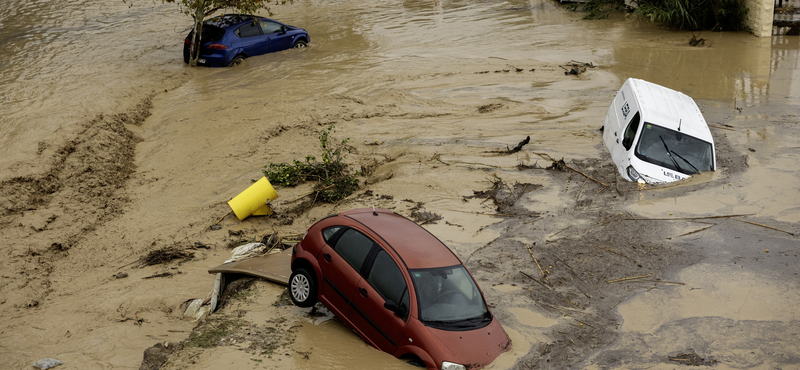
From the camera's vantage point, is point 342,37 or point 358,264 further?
point 342,37

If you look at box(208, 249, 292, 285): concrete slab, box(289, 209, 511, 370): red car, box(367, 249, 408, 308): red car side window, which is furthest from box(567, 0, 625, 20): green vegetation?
box(367, 249, 408, 308): red car side window

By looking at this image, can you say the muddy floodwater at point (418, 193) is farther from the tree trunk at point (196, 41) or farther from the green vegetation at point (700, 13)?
the green vegetation at point (700, 13)

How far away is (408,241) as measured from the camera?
6207mm

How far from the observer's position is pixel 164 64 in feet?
58.6

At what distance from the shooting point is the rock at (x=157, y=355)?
19.2ft

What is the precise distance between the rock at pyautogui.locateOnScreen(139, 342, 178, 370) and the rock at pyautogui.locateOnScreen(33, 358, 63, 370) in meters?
0.87

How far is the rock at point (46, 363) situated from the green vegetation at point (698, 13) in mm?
20874

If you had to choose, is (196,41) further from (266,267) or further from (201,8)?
(266,267)

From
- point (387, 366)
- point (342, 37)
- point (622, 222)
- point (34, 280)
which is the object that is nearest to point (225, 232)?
point (34, 280)

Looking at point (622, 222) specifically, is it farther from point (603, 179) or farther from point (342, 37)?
point (342, 37)

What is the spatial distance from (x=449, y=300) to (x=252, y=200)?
15.1 feet

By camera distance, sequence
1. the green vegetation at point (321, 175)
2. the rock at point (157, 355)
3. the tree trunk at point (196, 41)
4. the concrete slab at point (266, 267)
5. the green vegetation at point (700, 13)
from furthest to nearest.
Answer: the green vegetation at point (700, 13) → the tree trunk at point (196, 41) → the green vegetation at point (321, 175) → the concrete slab at point (266, 267) → the rock at point (157, 355)

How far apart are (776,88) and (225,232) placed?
14869 millimetres

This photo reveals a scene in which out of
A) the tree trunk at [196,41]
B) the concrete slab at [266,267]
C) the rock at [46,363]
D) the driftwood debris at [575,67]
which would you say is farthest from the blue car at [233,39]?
the rock at [46,363]
